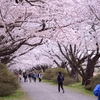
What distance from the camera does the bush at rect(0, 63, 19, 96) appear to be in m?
15.3

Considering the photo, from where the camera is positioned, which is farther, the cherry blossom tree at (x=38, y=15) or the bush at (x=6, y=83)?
the bush at (x=6, y=83)

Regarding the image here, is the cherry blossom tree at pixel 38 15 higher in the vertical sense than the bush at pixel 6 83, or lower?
higher

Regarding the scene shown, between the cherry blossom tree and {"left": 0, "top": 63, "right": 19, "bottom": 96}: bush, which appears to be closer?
the cherry blossom tree

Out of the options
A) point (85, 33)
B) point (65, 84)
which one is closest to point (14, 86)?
point (85, 33)

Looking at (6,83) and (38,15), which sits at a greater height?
(38,15)

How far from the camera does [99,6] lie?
47.0ft

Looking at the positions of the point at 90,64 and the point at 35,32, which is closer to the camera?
the point at 35,32

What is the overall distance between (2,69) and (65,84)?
1253 centimetres

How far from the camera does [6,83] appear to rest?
15.7 m

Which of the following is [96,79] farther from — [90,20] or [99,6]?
[99,6]

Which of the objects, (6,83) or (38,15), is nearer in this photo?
(38,15)

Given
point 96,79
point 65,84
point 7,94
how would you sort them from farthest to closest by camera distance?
1. point 65,84
2. point 96,79
3. point 7,94

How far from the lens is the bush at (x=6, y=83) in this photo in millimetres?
15266

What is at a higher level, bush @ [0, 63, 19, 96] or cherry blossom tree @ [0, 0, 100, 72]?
cherry blossom tree @ [0, 0, 100, 72]
